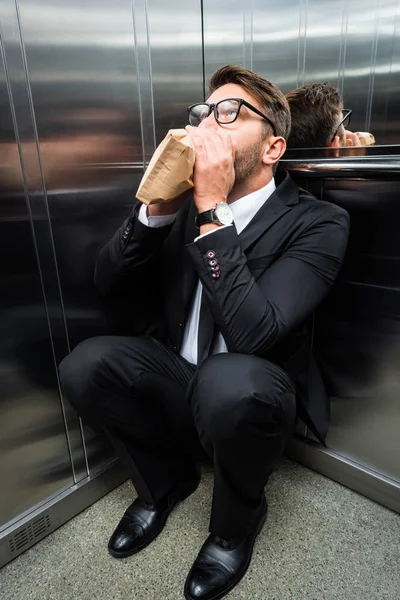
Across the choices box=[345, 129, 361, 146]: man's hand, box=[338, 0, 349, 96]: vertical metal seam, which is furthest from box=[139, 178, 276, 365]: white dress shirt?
box=[338, 0, 349, 96]: vertical metal seam

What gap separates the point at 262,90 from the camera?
116 centimetres

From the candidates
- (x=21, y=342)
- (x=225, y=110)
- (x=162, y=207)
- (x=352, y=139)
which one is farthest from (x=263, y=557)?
(x=352, y=139)

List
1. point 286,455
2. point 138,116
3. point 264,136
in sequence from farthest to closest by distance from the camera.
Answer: point 286,455 → point 138,116 → point 264,136

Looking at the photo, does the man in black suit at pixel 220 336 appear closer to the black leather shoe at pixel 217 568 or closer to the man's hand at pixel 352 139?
the black leather shoe at pixel 217 568

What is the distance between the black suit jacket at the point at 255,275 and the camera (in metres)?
0.98

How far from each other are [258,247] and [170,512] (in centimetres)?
87

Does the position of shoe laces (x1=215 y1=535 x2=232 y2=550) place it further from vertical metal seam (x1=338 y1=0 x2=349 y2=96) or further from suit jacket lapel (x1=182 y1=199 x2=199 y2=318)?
vertical metal seam (x1=338 y1=0 x2=349 y2=96)

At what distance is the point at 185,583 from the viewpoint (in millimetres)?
1070

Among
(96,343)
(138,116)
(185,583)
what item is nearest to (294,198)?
(138,116)

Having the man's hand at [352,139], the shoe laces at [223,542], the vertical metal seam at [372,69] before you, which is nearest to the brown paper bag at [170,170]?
the shoe laces at [223,542]

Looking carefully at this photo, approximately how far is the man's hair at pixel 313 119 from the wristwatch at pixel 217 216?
646 mm

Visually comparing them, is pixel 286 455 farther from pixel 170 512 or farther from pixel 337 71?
pixel 337 71

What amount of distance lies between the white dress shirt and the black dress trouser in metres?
0.05

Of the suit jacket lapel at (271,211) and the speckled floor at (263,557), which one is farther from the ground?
the suit jacket lapel at (271,211)
